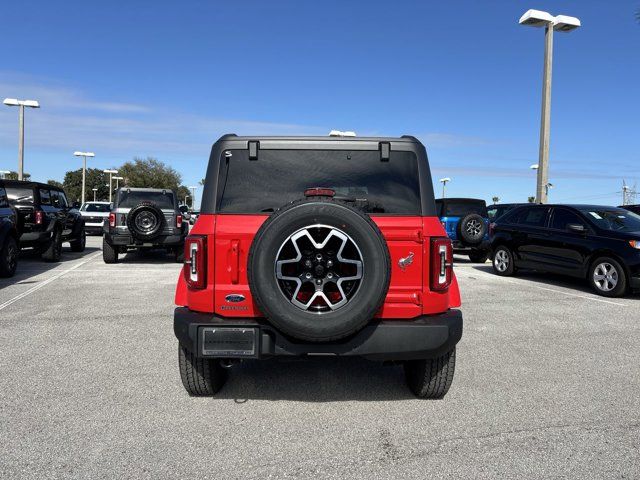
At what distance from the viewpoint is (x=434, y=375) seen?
4.03 metres

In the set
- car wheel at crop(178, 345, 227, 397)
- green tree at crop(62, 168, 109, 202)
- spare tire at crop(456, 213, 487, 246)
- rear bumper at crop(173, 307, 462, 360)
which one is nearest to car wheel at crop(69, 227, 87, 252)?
spare tire at crop(456, 213, 487, 246)

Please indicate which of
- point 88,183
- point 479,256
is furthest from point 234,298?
point 88,183

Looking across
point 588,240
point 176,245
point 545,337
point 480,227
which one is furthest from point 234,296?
point 480,227

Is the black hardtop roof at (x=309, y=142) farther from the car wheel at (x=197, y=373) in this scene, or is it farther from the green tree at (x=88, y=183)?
the green tree at (x=88, y=183)

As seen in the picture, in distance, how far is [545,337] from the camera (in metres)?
6.29

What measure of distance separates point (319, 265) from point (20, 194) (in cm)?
1199

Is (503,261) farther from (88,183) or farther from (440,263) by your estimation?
(88,183)

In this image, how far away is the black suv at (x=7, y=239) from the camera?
10227 mm

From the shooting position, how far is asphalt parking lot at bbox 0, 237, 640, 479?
3078 mm

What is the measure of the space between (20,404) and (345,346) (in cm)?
235

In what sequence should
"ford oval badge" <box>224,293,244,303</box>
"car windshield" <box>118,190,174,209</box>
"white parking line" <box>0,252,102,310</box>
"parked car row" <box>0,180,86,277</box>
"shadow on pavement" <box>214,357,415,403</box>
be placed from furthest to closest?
"car windshield" <box>118,190,174,209</box> < "parked car row" <box>0,180,86,277</box> < "white parking line" <box>0,252,102,310</box> < "shadow on pavement" <box>214,357,415,403</box> < "ford oval badge" <box>224,293,244,303</box>

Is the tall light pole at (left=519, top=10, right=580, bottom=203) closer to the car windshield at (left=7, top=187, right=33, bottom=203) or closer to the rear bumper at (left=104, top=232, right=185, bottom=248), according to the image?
the rear bumper at (left=104, top=232, right=185, bottom=248)

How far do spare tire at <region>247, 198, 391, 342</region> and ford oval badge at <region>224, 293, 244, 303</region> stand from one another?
0.24 m

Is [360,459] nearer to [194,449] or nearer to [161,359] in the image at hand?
[194,449]
